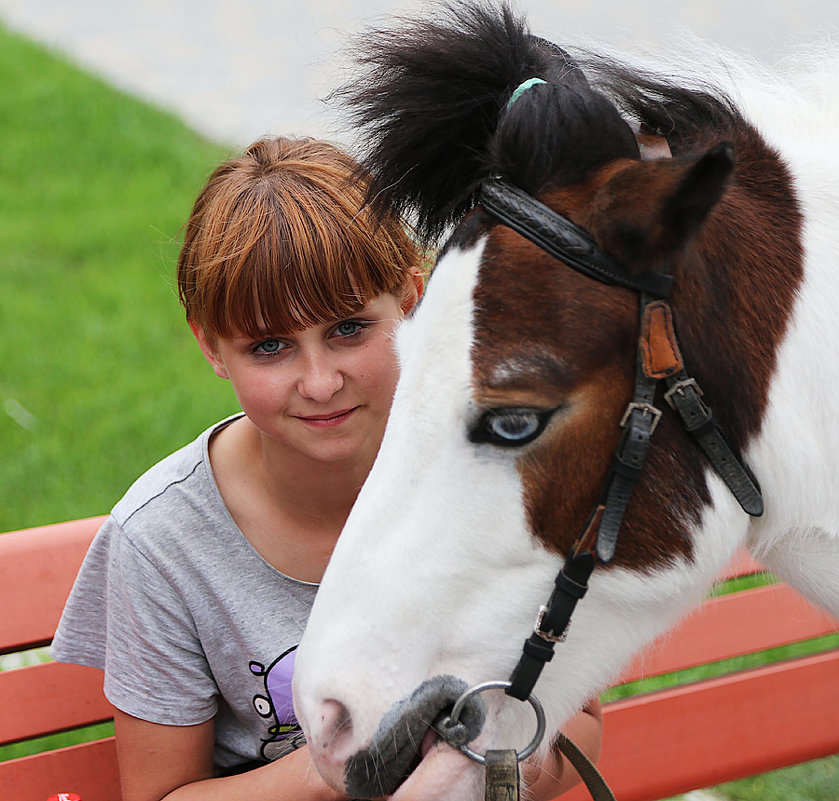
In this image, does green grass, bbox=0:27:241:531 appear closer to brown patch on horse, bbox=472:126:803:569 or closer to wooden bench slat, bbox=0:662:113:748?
wooden bench slat, bbox=0:662:113:748

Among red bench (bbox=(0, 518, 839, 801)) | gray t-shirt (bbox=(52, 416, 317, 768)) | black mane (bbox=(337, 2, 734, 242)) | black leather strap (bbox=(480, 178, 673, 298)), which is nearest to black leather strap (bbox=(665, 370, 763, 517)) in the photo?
black leather strap (bbox=(480, 178, 673, 298))

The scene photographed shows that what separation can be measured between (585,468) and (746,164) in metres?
0.51

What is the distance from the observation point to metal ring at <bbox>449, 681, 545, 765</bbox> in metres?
1.47

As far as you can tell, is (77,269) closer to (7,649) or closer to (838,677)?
(7,649)

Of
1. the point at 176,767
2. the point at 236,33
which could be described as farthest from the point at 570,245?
the point at 236,33

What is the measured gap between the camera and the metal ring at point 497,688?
57.7 inches

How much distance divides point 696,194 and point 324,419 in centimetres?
81

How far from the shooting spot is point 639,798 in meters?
2.64

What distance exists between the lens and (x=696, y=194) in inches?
50.9

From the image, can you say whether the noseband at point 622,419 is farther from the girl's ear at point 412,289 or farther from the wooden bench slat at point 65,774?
the wooden bench slat at point 65,774

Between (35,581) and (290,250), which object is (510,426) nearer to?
(290,250)

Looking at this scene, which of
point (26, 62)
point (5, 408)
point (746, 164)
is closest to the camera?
point (746, 164)

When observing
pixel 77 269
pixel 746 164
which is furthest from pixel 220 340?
pixel 77 269

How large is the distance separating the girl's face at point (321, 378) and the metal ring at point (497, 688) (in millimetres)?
549
